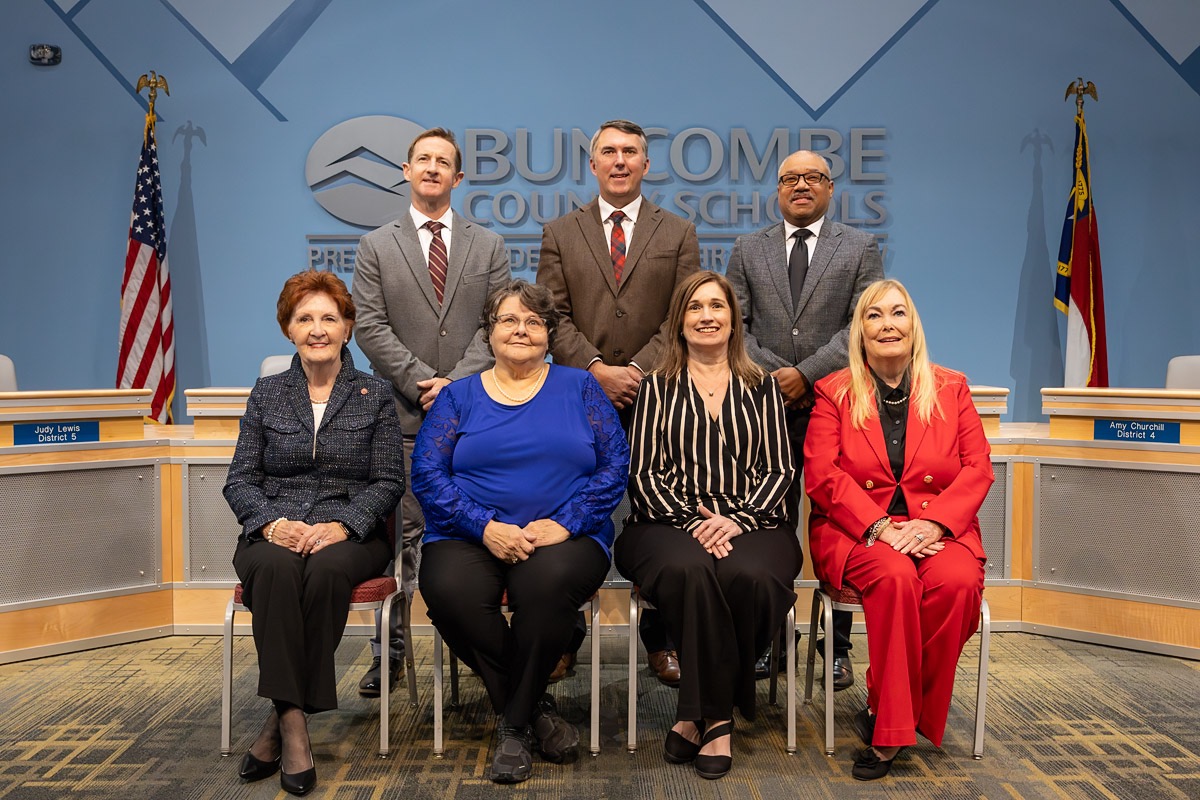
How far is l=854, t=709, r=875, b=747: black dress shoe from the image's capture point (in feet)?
9.34

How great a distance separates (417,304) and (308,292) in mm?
484

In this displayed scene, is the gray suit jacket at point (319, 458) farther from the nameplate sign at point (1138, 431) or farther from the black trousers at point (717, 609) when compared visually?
the nameplate sign at point (1138, 431)

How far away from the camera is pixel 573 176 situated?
18.9 ft

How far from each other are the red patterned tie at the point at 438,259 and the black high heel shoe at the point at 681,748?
5.36ft

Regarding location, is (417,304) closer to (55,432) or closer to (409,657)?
(409,657)

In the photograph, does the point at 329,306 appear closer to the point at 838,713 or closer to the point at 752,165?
the point at 838,713

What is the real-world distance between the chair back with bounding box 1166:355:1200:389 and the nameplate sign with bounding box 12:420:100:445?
14.8ft

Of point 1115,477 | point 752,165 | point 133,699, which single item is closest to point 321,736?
point 133,699

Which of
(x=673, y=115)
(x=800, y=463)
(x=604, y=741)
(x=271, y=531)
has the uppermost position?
(x=673, y=115)

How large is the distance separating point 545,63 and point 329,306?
128 inches

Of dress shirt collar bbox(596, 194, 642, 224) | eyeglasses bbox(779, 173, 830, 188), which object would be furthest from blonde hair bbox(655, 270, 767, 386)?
eyeglasses bbox(779, 173, 830, 188)

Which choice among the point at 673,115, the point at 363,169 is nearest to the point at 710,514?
→ the point at 673,115

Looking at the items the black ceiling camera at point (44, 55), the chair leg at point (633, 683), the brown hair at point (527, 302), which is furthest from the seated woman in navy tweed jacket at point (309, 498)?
the black ceiling camera at point (44, 55)

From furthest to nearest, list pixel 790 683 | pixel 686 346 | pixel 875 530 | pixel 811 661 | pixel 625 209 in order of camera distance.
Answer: pixel 625 209, pixel 811 661, pixel 686 346, pixel 875 530, pixel 790 683
